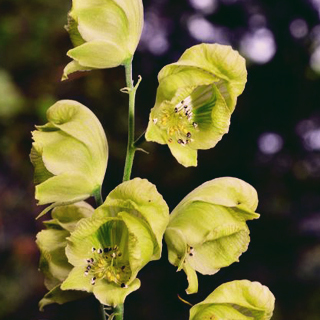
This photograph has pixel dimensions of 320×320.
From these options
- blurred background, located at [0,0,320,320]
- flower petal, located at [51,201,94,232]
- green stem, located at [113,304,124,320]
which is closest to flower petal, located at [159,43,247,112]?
flower petal, located at [51,201,94,232]

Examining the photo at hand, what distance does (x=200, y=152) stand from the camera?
5.14 metres

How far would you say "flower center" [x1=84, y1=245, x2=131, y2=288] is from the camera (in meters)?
1.42

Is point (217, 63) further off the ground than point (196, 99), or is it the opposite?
point (217, 63)

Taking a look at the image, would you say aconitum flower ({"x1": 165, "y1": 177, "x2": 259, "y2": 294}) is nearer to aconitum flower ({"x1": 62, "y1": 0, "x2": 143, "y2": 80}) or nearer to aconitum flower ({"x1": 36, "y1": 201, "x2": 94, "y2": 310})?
aconitum flower ({"x1": 36, "y1": 201, "x2": 94, "y2": 310})

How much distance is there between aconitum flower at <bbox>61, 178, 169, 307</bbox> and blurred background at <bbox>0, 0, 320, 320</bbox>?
301 cm

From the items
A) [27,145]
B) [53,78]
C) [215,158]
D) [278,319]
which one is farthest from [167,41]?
[278,319]

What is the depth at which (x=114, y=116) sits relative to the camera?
16.1 feet

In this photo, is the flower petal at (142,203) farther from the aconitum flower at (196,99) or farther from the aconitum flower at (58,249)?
the aconitum flower at (58,249)

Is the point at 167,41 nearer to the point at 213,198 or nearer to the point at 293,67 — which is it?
the point at 293,67

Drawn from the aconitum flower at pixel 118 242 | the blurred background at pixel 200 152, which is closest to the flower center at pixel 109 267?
the aconitum flower at pixel 118 242

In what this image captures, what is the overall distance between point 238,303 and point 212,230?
0.19m

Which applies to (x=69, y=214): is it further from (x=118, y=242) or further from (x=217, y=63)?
(x=217, y=63)

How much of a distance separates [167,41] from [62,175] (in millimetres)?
4484

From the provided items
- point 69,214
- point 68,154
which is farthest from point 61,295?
point 68,154
